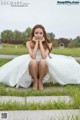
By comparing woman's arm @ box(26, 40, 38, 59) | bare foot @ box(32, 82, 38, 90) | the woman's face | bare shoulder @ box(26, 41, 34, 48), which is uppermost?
the woman's face

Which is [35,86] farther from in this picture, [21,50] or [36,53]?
[21,50]

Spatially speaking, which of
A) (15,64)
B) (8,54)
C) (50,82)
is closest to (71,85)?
(50,82)

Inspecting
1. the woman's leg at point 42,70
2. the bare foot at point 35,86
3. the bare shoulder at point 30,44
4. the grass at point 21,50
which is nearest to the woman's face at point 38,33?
the bare shoulder at point 30,44

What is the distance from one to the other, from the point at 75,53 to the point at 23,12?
152 cm

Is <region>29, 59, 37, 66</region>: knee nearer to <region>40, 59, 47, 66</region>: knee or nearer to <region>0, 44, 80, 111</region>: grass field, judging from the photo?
<region>40, 59, 47, 66</region>: knee

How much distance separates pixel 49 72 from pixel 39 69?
0.33m

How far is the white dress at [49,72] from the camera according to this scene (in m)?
5.67

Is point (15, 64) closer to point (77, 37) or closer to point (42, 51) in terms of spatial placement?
point (42, 51)

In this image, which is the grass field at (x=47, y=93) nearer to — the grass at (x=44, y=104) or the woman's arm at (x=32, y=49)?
the grass at (x=44, y=104)

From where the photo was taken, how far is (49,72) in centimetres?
572

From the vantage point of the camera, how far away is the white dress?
223 inches

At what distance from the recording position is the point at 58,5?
8484mm

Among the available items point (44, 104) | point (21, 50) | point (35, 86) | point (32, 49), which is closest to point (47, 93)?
point (35, 86)

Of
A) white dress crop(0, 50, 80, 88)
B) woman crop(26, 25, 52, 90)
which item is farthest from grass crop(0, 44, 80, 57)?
woman crop(26, 25, 52, 90)
